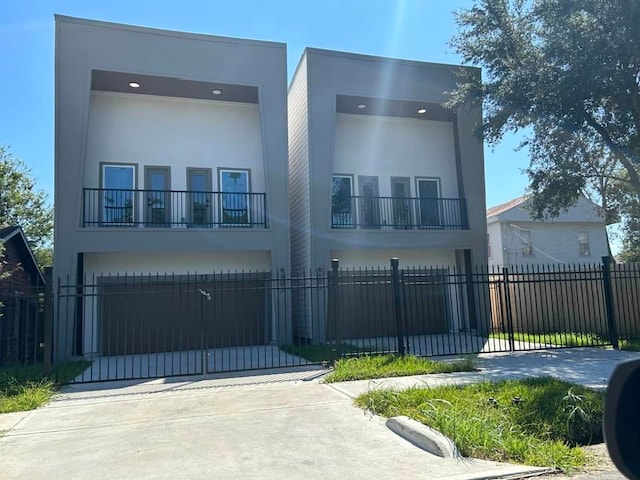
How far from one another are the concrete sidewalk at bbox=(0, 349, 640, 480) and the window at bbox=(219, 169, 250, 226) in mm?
6546

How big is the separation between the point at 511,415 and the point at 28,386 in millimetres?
7650

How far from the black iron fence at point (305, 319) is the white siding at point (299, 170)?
91 cm

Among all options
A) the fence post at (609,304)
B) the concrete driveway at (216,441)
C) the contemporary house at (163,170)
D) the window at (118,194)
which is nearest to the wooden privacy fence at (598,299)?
the fence post at (609,304)

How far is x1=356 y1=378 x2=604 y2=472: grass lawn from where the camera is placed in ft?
17.0

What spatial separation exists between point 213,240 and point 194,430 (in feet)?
26.9

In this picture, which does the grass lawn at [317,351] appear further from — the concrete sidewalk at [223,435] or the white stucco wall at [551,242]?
the white stucco wall at [551,242]

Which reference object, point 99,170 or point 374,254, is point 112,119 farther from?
point 374,254

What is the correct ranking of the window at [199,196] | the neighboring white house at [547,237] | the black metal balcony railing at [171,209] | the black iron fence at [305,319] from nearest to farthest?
the black iron fence at [305,319]
the black metal balcony railing at [171,209]
the window at [199,196]
the neighboring white house at [547,237]

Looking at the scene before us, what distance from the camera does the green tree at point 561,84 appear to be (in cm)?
1166

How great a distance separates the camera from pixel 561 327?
16.1 m

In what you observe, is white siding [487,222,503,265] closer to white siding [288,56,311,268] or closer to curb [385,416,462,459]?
white siding [288,56,311,268]

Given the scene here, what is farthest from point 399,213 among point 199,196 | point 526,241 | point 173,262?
point 526,241

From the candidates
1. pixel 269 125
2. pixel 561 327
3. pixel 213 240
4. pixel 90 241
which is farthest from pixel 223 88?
pixel 561 327

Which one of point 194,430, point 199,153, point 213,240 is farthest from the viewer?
point 199,153
